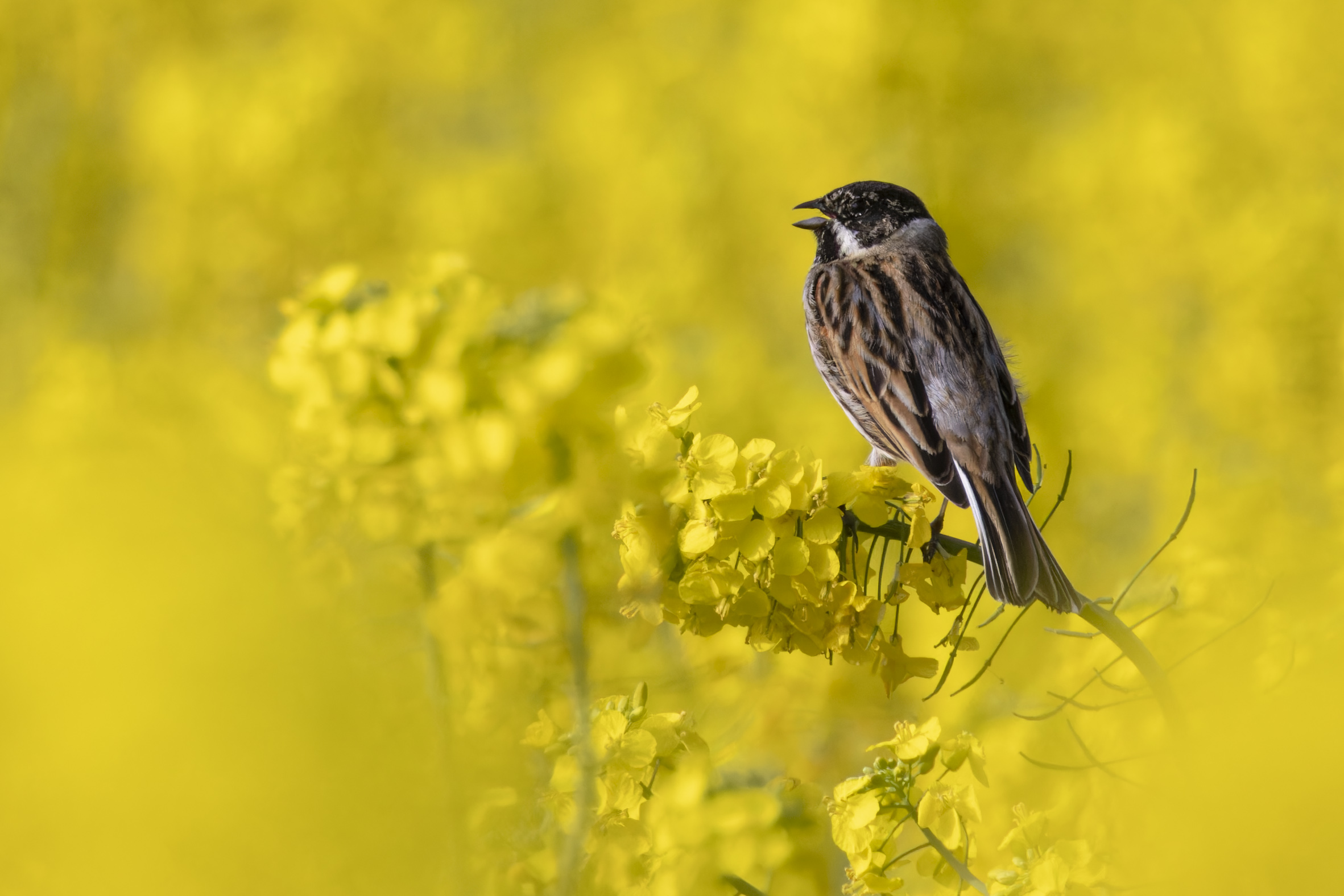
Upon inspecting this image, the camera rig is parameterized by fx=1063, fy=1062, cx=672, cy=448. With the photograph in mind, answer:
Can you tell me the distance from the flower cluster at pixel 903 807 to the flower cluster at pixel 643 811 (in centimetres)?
13

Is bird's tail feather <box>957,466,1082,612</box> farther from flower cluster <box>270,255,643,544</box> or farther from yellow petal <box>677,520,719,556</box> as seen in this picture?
flower cluster <box>270,255,643,544</box>

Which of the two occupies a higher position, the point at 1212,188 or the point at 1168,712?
the point at 1212,188

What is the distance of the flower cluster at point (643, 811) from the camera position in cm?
107

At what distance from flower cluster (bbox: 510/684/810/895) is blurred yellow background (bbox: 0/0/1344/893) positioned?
0.48 ft

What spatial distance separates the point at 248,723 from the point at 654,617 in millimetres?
377

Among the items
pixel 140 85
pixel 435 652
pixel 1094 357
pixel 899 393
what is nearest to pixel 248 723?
pixel 435 652

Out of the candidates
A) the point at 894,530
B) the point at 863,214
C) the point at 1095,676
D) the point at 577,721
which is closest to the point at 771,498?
the point at 894,530

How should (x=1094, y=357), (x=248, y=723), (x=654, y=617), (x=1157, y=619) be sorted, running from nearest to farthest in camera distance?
(x=248, y=723), (x=654, y=617), (x=1157, y=619), (x=1094, y=357)

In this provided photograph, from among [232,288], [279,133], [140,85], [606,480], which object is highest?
[140,85]

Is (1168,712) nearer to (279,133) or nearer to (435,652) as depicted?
(435,652)

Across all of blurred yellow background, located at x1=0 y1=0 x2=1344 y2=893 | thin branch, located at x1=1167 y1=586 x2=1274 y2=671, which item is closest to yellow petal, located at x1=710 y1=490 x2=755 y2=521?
blurred yellow background, located at x1=0 y1=0 x2=1344 y2=893

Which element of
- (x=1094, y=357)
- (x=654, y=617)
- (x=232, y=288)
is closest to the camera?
(x=654, y=617)

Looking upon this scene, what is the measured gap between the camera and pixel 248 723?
2.85 feet

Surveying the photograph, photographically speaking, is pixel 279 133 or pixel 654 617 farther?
pixel 279 133
